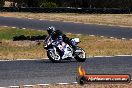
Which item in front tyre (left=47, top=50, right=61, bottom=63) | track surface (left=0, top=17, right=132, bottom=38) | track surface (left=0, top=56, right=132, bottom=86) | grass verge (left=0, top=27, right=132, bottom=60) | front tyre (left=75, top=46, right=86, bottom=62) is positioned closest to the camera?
track surface (left=0, top=56, right=132, bottom=86)

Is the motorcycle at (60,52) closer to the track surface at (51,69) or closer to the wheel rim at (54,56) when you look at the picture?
the wheel rim at (54,56)

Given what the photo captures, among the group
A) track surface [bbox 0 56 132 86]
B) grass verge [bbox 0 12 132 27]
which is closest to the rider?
track surface [bbox 0 56 132 86]

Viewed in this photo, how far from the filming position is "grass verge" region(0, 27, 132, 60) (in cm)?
2150

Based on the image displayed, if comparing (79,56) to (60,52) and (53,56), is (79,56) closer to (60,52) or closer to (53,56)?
(60,52)

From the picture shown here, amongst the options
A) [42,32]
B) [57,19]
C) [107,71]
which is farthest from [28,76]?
[57,19]

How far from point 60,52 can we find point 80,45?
893cm

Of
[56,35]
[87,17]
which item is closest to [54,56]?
[56,35]

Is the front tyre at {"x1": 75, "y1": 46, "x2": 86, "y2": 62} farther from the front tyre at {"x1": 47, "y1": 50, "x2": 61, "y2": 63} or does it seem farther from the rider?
the front tyre at {"x1": 47, "y1": 50, "x2": 61, "y2": 63}

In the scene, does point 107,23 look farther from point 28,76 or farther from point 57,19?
point 28,76

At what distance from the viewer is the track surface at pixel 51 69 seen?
1431 cm

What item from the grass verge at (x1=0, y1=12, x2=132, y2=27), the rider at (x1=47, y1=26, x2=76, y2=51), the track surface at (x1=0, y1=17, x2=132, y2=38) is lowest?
the grass verge at (x1=0, y1=12, x2=132, y2=27)

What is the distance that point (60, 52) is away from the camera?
61.6 feet

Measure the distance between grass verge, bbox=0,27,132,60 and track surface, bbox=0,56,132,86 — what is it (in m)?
2.16

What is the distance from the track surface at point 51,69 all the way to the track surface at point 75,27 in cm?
1415
